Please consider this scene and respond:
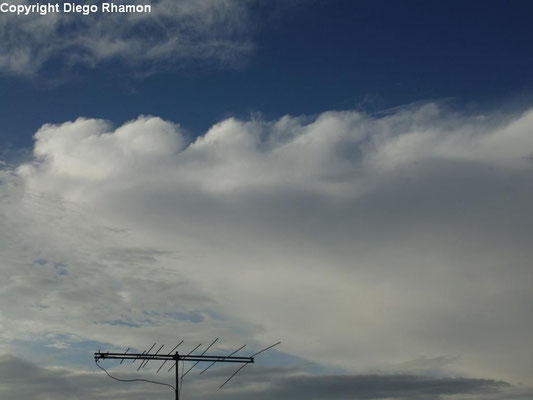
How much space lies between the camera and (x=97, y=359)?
59031 millimetres

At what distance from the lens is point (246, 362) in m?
62.1

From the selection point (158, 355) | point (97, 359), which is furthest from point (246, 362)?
point (97, 359)

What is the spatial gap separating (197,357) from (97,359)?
10.4 meters

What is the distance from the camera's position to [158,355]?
62406mm

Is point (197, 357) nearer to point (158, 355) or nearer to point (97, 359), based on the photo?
point (158, 355)

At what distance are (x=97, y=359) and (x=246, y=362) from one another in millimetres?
15203

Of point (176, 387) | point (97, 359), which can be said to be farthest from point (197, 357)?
point (97, 359)

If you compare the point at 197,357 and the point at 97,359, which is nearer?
the point at 97,359

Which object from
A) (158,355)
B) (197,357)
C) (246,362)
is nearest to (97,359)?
(158,355)

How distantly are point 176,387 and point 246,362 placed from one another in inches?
302

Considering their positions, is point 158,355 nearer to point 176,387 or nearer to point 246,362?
point 176,387

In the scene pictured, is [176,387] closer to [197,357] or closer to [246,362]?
[197,357]

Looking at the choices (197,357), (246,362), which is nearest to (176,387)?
(197,357)

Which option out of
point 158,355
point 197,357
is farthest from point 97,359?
point 197,357
